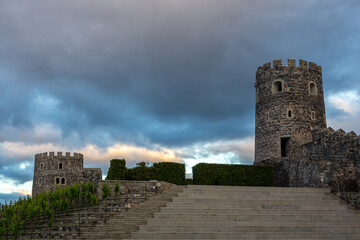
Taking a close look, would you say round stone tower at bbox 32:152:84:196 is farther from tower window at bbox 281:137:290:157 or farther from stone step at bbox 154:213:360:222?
stone step at bbox 154:213:360:222

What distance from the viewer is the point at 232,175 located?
78.9 ft

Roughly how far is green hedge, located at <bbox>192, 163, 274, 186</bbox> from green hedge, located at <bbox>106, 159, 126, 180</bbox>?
466 centimetres

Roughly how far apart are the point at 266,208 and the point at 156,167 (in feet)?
26.6

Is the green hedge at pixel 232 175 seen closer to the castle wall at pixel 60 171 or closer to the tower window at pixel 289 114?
the tower window at pixel 289 114

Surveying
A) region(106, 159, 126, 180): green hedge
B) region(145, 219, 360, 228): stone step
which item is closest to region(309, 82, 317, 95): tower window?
region(106, 159, 126, 180): green hedge

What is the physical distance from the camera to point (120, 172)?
69.6ft

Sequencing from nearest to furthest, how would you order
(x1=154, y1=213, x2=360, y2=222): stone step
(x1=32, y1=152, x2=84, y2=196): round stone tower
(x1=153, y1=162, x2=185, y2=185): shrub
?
1. (x1=154, y1=213, x2=360, y2=222): stone step
2. (x1=153, y1=162, x2=185, y2=185): shrub
3. (x1=32, y1=152, x2=84, y2=196): round stone tower

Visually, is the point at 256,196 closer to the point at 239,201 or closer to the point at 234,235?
the point at 239,201

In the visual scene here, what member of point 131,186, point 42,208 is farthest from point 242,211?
point 42,208

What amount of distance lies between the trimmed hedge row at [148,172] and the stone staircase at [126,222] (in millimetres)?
5704

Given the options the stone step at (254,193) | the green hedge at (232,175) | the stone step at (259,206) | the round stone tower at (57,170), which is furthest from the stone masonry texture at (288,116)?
the round stone tower at (57,170)

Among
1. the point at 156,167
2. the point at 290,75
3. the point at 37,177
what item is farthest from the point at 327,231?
the point at 37,177

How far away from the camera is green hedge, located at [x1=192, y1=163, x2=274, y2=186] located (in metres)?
23.3

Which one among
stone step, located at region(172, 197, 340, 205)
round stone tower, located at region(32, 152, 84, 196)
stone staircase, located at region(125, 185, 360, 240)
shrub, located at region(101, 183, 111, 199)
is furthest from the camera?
round stone tower, located at region(32, 152, 84, 196)
